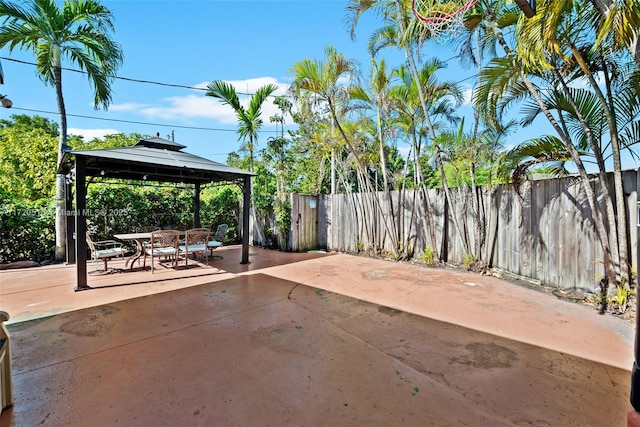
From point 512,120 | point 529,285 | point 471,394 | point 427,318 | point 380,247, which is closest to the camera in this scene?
point 471,394

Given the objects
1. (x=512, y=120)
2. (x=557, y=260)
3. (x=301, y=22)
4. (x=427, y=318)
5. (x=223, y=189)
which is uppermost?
(x=301, y=22)

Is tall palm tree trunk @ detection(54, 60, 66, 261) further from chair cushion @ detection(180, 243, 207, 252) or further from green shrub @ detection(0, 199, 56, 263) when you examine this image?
chair cushion @ detection(180, 243, 207, 252)

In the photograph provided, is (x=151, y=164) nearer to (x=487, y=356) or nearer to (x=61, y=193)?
(x=61, y=193)

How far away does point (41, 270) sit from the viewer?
596 cm

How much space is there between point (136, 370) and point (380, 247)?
604cm

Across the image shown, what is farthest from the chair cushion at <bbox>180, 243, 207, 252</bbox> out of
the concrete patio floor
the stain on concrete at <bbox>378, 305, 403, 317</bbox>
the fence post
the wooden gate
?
the fence post

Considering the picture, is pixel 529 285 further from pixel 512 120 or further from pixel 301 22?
pixel 301 22

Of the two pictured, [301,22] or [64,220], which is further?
Answer: [301,22]

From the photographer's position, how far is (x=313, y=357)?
248 cm

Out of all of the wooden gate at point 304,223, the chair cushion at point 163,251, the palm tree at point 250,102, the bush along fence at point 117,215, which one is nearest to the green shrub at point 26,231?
the bush along fence at point 117,215

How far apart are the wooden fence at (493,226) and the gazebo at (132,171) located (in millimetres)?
2314

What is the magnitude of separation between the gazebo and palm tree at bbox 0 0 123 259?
74cm

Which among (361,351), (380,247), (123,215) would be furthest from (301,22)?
(361,351)

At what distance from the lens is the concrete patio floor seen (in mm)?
1800
